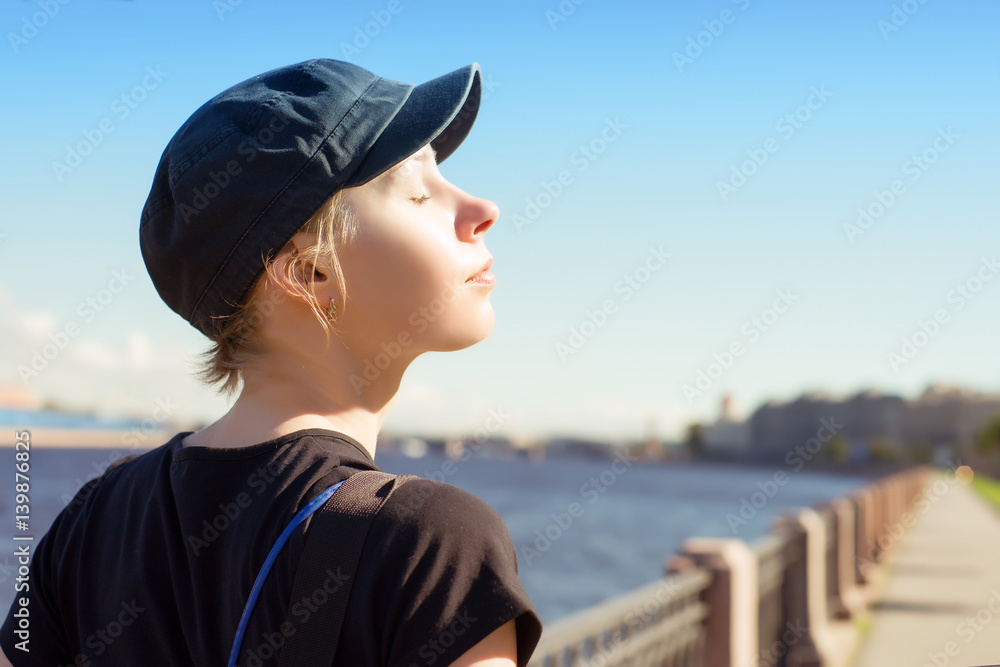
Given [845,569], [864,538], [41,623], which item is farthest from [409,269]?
[864,538]

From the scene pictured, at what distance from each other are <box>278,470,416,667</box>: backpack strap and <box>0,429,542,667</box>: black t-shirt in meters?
0.01

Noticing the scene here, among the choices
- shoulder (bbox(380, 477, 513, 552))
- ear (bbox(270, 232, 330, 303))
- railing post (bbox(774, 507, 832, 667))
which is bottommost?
railing post (bbox(774, 507, 832, 667))

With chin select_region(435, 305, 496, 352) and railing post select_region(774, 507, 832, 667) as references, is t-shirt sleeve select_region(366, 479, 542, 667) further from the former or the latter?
railing post select_region(774, 507, 832, 667)

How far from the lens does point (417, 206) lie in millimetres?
1188

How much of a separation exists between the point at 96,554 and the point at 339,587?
54 centimetres

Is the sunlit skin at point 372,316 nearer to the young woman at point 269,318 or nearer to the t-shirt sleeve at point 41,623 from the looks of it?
the young woman at point 269,318

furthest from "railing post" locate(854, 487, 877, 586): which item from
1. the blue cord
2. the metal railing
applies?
the blue cord

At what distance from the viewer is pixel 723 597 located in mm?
4883

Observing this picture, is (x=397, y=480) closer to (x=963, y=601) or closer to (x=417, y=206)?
(x=417, y=206)

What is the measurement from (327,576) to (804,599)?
751 cm

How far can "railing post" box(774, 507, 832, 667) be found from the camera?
24.3ft

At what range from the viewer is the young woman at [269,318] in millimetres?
1067

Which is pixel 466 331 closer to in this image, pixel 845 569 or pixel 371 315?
pixel 371 315

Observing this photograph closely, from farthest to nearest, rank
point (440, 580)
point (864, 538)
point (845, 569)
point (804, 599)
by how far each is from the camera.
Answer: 1. point (864, 538)
2. point (845, 569)
3. point (804, 599)
4. point (440, 580)
